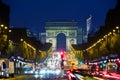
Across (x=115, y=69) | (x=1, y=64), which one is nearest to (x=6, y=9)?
(x=1, y=64)

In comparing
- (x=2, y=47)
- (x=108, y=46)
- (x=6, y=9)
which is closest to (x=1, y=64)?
(x=2, y=47)

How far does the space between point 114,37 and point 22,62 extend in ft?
142

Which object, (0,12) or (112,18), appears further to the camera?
(112,18)

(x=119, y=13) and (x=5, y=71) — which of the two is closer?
(x=5, y=71)

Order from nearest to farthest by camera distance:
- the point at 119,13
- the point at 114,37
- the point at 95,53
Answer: the point at 114,37, the point at 119,13, the point at 95,53

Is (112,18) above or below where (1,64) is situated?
above

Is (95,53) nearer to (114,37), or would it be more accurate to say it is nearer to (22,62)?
(22,62)

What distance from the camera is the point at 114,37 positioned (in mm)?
117000

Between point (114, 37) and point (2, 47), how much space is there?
93.8 ft

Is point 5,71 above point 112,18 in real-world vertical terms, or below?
below

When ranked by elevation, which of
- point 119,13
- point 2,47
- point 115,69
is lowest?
point 115,69

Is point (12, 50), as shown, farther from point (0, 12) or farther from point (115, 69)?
point (115, 69)

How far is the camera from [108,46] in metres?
133

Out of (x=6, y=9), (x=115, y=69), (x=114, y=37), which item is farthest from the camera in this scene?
(x=6, y=9)
